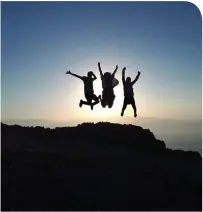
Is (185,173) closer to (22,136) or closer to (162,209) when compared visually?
(162,209)

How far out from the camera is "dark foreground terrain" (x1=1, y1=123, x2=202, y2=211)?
11854 millimetres

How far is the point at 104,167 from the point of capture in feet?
44.6

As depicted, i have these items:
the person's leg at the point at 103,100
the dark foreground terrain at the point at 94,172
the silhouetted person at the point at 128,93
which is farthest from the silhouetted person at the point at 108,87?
the dark foreground terrain at the point at 94,172

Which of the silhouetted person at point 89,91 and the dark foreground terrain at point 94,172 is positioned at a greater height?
the silhouetted person at point 89,91

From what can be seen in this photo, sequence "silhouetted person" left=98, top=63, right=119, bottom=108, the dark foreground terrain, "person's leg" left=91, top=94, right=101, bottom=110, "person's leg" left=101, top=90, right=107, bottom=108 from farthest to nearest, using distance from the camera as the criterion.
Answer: "person's leg" left=91, top=94, right=101, bottom=110 < "person's leg" left=101, top=90, right=107, bottom=108 < "silhouetted person" left=98, top=63, right=119, bottom=108 < the dark foreground terrain

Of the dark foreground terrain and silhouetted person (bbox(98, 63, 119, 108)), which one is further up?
silhouetted person (bbox(98, 63, 119, 108))

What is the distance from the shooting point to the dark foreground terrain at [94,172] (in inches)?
467

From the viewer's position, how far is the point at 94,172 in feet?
43.5

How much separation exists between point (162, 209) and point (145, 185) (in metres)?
1.21

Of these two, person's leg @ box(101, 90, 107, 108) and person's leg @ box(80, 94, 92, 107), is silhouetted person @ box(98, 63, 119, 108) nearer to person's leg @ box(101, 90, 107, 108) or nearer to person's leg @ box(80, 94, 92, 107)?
person's leg @ box(101, 90, 107, 108)

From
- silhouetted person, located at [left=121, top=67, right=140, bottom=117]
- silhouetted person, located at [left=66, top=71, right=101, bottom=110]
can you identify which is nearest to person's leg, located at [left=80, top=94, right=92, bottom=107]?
silhouetted person, located at [left=66, top=71, right=101, bottom=110]

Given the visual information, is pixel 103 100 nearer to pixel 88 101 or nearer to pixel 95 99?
pixel 95 99

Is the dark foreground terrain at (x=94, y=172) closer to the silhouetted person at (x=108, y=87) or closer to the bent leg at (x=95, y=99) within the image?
the bent leg at (x=95, y=99)

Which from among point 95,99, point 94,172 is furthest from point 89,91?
point 94,172
